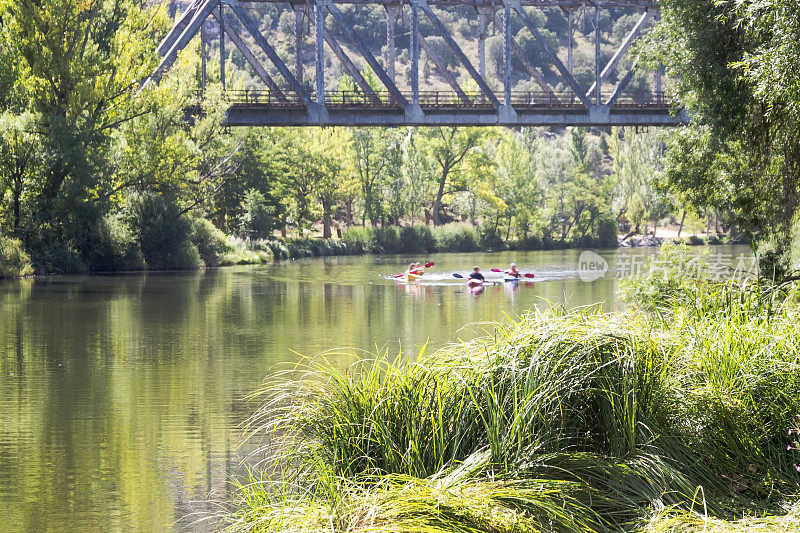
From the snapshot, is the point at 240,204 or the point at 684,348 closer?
the point at 684,348

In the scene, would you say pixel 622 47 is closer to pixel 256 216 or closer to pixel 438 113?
pixel 438 113

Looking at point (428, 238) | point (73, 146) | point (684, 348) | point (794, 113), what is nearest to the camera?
point (684, 348)

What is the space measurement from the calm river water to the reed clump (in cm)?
141

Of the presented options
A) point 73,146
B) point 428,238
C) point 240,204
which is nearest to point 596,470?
point 73,146

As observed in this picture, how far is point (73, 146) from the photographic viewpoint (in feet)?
117

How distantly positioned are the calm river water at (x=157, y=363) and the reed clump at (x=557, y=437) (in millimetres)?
1408

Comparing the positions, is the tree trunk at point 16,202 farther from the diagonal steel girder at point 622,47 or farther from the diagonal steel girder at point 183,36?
the diagonal steel girder at point 622,47

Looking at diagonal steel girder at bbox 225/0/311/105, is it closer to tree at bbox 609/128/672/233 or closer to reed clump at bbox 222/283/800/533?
reed clump at bbox 222/283/800/533

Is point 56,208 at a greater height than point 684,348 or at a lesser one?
greater

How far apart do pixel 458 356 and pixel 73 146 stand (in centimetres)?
3124

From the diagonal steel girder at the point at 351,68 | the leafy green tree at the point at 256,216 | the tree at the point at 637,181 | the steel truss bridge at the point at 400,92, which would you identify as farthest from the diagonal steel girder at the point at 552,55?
the tree at the point at 637,181

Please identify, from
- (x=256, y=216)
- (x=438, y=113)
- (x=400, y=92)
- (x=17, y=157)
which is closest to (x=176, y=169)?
(x=17, y=157)

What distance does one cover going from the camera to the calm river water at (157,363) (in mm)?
8648

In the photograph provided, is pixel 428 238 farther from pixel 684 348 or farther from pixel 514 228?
pixel 684 348
